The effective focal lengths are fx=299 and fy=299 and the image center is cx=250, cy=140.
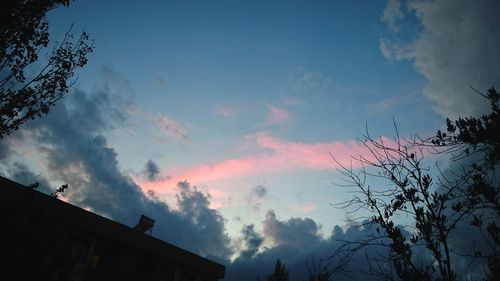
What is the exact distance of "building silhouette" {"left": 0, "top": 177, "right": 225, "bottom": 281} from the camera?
14.5 ft

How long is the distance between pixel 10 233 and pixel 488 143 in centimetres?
743

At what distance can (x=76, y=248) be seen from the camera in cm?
1026

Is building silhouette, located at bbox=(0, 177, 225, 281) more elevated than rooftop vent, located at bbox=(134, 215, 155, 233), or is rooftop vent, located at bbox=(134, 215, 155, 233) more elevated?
rooftop vent, located at bbox=(134, 215, 155, 233)

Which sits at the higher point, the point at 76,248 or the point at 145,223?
Answer: the point at 145,223

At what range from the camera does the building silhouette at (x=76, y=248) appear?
4.43 meters

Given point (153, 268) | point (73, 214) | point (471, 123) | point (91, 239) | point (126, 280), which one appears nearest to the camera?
point (471, 123)

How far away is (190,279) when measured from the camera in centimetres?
1368

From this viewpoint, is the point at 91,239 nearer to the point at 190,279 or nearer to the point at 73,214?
the point at 73,214

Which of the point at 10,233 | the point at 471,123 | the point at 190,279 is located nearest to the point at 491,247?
the point at 471,123

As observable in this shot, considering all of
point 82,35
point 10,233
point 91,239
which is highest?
point 82,35

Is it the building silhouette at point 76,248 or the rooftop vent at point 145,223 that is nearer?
the building silhouette at point 76,248

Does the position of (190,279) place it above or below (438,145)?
below

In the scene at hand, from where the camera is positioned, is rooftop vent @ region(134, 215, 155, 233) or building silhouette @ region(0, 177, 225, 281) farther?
rooftop vent @ region(134, 215, 155, 233)

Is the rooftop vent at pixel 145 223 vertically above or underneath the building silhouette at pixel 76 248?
above
